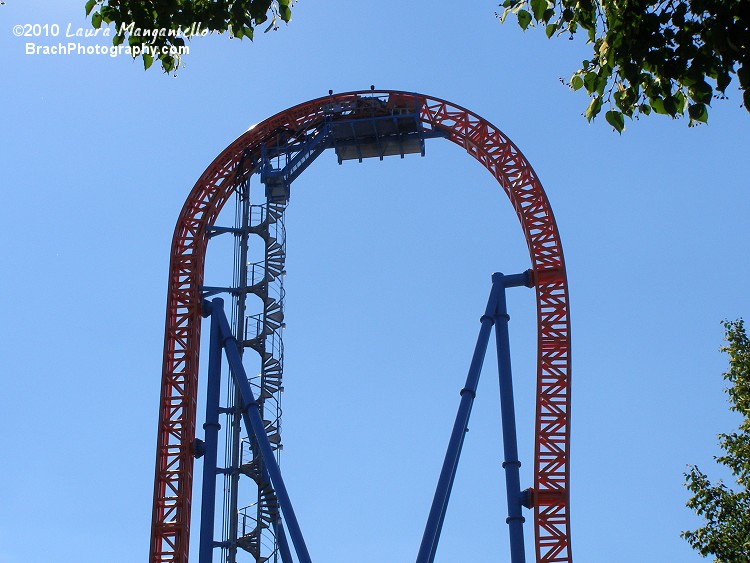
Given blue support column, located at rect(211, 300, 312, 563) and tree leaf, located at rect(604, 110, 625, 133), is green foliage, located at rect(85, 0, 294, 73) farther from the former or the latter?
blue support column, located at rect(211, 300, 312, 563)

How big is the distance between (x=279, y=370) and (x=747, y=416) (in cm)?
991

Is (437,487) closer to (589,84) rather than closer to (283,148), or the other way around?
(283,148)

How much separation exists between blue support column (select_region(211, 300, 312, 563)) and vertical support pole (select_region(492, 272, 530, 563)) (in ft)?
11.9

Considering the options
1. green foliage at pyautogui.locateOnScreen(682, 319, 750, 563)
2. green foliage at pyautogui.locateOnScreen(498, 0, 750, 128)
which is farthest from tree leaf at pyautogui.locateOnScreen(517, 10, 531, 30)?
green foliage at pyautogui.locateOnScreen(682, 319, 750, 563)

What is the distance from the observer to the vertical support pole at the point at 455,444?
64.8ft

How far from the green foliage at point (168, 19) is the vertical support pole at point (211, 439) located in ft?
48.4

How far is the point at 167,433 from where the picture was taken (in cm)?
2311

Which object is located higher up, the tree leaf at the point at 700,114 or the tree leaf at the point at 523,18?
the tree leaf at the point at 523,18

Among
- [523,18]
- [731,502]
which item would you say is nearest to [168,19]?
[523,18]

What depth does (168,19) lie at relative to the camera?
8.05 meters

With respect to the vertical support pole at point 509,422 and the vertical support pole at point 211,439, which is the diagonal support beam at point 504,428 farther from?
the vertical support pole at point 211,439

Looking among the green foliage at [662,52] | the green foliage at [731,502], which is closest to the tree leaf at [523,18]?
the green foliage at [662,52]

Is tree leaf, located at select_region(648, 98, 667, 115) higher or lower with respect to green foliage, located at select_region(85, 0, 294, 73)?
lower

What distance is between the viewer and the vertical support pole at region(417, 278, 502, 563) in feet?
64.8
